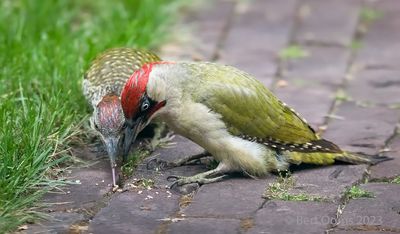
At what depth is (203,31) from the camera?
359 inches

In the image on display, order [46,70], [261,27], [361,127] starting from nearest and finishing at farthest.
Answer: [361,127], [46,70], [261,27]

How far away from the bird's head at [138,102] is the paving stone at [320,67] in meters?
2.45

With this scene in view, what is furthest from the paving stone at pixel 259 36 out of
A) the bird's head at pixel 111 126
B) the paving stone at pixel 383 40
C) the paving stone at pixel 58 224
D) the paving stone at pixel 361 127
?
the paving stone at pixel 58 224

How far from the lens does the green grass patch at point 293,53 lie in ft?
28.1

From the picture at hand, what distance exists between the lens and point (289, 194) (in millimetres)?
5824

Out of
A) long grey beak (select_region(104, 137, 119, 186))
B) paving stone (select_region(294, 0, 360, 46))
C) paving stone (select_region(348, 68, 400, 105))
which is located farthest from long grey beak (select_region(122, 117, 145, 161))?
paving stone (select_region(294, 0, 360, 46))

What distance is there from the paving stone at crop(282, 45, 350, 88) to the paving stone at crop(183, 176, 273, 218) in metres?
2.10

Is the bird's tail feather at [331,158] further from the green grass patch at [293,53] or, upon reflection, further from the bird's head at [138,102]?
the green grass patch at [293,53]

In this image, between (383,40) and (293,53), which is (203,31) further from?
(383,40)

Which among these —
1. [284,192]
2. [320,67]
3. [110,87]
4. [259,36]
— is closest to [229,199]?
[284,192]

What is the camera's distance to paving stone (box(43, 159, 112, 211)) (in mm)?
5699

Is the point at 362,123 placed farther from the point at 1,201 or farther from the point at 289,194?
the point at 1,201

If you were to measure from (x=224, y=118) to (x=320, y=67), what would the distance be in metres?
2.54

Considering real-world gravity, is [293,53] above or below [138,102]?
above
